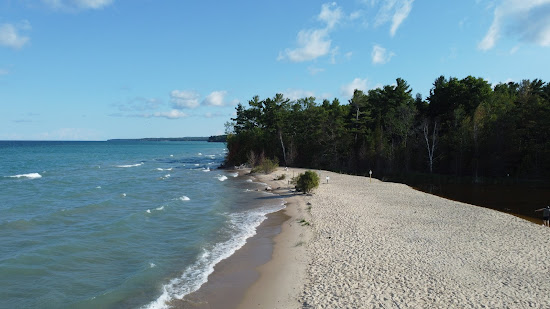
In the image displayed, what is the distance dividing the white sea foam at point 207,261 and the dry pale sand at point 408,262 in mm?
2077

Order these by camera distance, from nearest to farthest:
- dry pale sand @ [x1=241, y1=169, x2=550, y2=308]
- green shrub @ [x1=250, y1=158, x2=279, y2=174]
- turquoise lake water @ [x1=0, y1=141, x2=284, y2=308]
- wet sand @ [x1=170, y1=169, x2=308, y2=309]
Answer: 1. dry pale sand @ [x1=241, y1=169, x2=550, y2=308]
2. wet sand @ [x1=170, y1=169, x2=308, y2=309]
3. turquoise lake water @ [x1=0, y1=141, x2=284, y2=308]
4. green shrub @ [x1=250, y1=158, x2=279, y2=174]

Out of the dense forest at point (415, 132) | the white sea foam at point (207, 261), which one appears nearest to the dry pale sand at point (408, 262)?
the white sea foam at point (207, 261)

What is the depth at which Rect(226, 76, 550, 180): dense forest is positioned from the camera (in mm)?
36938

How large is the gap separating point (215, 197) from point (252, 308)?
64.9 ft

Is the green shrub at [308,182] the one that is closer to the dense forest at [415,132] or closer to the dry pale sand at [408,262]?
the dry pale sand at [408,262]

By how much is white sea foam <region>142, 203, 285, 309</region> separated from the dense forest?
94.1 ft

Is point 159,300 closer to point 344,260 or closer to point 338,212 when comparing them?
point 344,260

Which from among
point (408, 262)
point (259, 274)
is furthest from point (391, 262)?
point (259, 274)

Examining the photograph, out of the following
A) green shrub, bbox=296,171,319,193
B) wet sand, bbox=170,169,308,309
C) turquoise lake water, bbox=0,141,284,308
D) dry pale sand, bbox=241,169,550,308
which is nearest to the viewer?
dry pale sand, bbox=241,169,550,308

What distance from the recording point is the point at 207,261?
13.9m

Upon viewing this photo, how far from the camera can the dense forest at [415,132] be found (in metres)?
36.9

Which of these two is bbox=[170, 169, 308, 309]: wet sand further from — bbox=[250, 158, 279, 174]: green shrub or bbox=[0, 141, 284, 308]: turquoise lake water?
bbox=[250, 158, 279, 174]: green shrub

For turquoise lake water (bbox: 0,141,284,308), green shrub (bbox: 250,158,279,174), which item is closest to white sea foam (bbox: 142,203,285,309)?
turquoise lake water (bbox: 0,141,284,308)

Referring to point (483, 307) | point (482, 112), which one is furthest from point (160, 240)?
point (482, 112)
